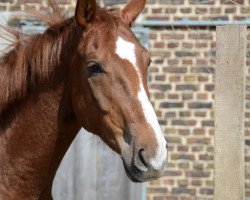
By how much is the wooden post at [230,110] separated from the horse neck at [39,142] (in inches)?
44.1

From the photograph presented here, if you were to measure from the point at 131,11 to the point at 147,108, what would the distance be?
0.89 metres

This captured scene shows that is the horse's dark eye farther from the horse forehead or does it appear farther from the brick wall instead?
the brick wall

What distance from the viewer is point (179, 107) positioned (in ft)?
27.2

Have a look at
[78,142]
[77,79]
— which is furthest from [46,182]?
[78,142]

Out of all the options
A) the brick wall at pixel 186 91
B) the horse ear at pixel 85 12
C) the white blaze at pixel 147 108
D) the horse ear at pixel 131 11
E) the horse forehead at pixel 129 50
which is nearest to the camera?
the white blaze at pixel 147 108

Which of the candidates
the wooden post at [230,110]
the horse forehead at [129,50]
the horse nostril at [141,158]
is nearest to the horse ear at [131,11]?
the horse forehead at [129,50]

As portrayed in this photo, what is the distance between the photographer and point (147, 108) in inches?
162

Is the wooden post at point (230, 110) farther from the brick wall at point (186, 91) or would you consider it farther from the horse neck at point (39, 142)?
the brick wall at point (186, 91)

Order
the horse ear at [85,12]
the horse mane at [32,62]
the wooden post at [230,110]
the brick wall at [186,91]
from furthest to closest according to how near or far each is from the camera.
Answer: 1. the brick wall at [186,91]
2. the wooden post at [230,110]
3. the horse mane at [32,62]
4. the horse ear at [85,12]

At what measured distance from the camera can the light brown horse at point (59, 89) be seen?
4.27m

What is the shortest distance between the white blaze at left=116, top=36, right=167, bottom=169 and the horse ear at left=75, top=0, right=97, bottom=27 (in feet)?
0.75

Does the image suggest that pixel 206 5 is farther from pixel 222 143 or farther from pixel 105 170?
pixel 222 143

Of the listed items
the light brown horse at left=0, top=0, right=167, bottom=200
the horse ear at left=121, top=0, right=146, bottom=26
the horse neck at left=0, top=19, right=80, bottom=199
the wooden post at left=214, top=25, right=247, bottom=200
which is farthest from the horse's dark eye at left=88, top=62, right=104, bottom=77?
the wooden post at left=214, top=25, right=247, bottom=200

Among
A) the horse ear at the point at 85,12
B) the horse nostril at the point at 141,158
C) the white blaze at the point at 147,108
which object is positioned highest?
the horse ear at the point at 85,12
